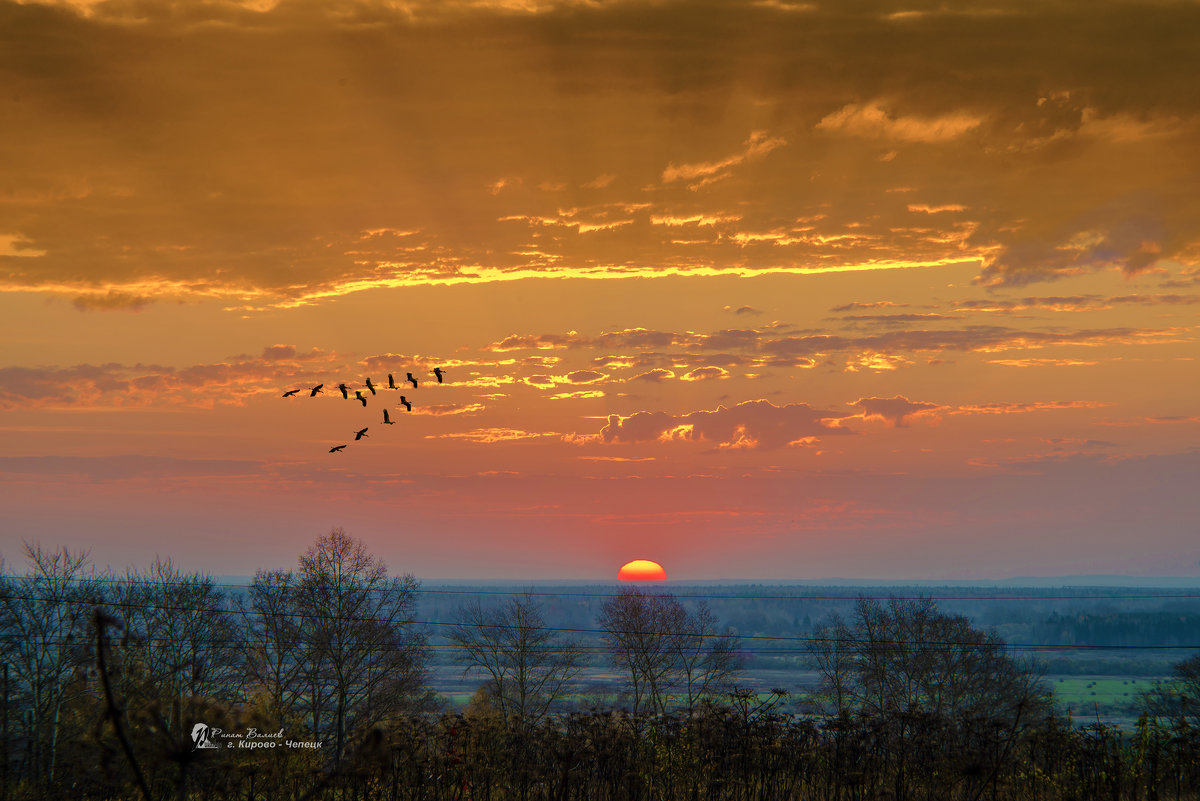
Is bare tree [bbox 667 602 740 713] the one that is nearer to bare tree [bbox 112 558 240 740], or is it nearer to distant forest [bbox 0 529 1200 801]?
distant forest [bbox 0 529 1200 801]

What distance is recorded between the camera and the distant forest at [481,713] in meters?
9.88

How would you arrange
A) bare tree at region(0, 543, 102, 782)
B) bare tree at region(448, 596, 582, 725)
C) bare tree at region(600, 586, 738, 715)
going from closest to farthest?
1. bare tree at region(0, 543, 102, 782)
2. bare tree at region(448, 596, 582, 725)
3. bare tree at region(600, 586, 738, 715)

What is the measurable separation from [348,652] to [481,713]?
58.6ft

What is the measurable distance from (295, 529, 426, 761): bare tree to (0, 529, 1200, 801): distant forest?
0.16 meters

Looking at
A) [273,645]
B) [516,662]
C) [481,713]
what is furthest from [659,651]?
[273,645]

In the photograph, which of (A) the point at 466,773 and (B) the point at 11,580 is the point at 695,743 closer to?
(A) the point at 466,773

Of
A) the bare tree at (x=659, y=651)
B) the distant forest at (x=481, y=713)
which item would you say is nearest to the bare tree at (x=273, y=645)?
the distant forest at (x=481, y=713)

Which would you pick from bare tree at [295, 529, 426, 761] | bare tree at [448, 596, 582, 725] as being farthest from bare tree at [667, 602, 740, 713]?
bare tree at [295, 529, 426, 761]

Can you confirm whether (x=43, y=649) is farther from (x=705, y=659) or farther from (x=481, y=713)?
(x=705, y=659)

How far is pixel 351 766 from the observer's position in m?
4.39

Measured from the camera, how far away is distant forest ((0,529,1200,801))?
9.88 metres

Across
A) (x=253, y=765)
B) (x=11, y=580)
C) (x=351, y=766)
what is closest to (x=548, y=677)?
(x=11, y=580)

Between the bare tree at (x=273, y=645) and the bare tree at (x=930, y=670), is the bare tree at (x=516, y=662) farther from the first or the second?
the bare tree at (x=930, y=670)

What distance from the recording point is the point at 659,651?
7369cm
